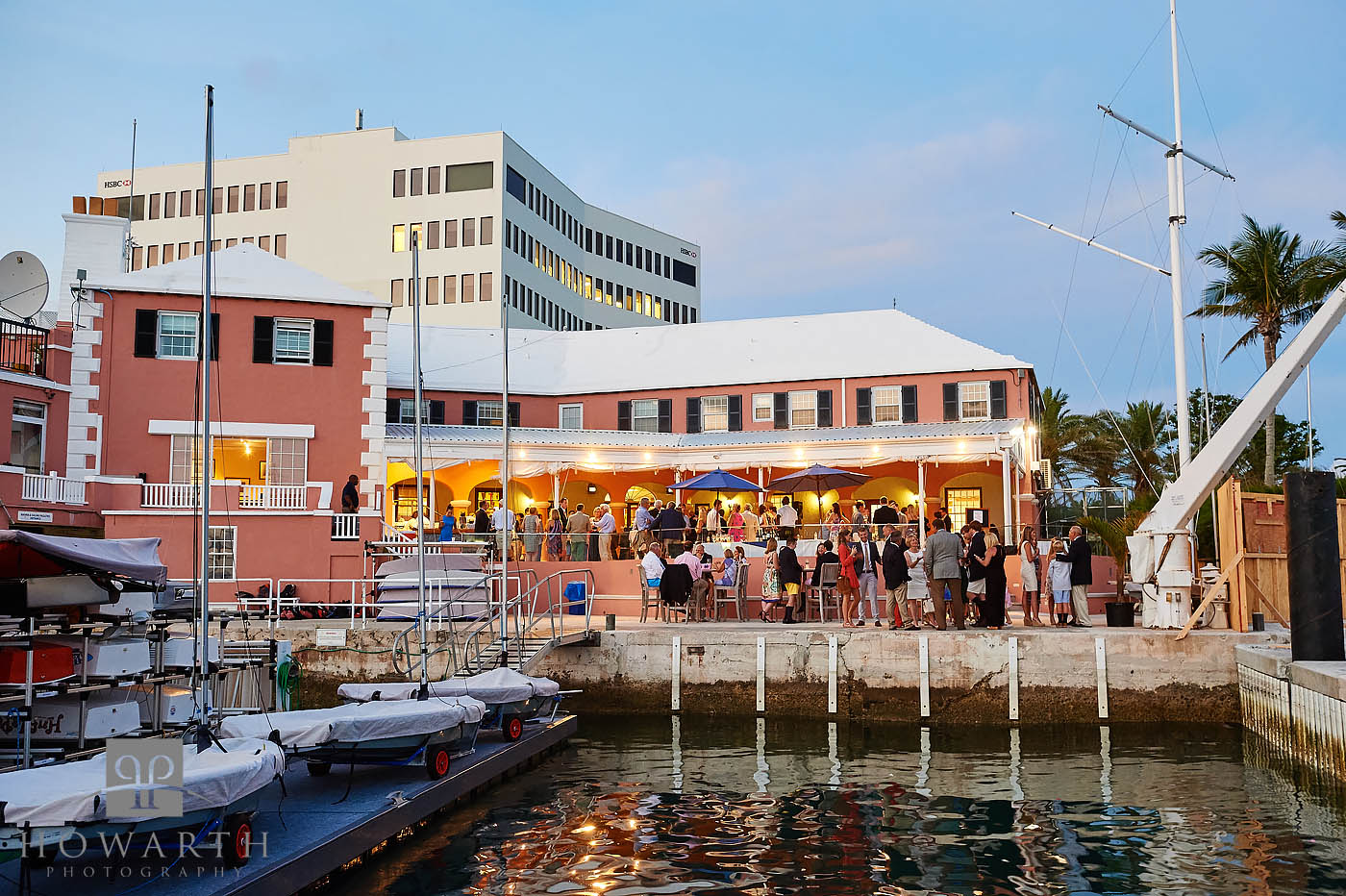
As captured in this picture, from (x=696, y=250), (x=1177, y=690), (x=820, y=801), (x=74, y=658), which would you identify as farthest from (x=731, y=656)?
(x=696, y=250)

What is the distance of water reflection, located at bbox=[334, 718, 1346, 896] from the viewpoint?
36.6 ft

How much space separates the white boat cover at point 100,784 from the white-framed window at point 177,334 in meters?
19.1

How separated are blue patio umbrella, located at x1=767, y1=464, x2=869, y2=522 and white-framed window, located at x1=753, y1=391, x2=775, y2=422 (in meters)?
8.93

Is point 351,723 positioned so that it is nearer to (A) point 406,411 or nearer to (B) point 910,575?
(B) point 910,575

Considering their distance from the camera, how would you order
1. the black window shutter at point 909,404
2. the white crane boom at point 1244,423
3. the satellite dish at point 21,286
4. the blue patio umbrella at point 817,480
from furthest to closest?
1. the black window shutter at point 909,404
2. the blue patio umbrella at point 817,480
3. the satellite dish at point 21,286
4. the white crane boom at point 1244,423

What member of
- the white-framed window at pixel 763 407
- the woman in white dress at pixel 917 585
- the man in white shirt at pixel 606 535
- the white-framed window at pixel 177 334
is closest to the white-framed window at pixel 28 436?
the white-framed window at pixel 177 334

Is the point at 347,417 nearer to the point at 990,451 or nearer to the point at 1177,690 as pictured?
the point at 990,451

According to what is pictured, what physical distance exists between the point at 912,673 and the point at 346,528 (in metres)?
13.8

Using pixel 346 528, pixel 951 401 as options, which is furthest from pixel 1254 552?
pixel 346 528

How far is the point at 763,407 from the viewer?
37.8m

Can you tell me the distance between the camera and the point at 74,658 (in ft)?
37.3

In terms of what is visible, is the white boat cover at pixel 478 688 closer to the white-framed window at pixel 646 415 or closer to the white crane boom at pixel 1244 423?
the white crane boom at pixel 1244 423

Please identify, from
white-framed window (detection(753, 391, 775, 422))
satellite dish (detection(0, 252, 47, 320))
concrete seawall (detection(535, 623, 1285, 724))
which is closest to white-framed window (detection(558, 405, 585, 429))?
white-framed window (detection(753, 391, 775, 422))

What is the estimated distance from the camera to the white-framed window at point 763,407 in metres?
37.7
